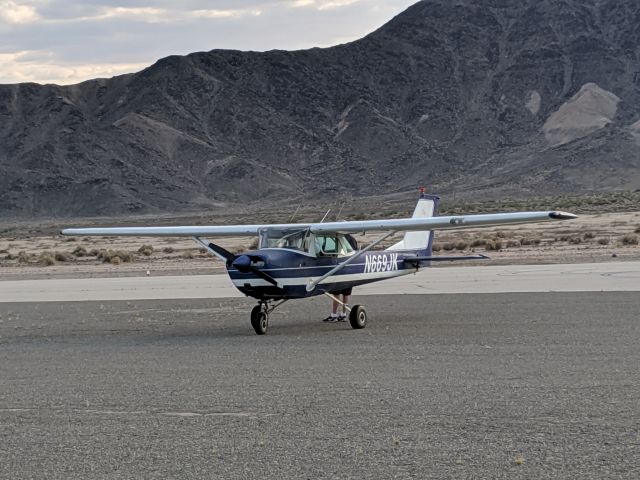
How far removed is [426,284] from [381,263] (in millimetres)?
8778

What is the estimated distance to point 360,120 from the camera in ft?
470

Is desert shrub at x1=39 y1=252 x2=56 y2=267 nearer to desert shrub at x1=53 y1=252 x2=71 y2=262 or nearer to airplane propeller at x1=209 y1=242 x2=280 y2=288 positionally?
desert shrub at x1=53 y1=252 x2=71 y2=262

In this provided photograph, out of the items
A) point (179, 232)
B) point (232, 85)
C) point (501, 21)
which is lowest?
point (179, 232)

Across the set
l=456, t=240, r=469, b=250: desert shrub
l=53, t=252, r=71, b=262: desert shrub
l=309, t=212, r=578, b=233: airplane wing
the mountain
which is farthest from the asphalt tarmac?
the mountain

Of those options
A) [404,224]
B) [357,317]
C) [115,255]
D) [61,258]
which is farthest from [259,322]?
[61,258]

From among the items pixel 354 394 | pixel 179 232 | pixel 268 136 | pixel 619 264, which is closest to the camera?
pixel 354 394

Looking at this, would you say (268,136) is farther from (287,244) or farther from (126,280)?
(287,244)

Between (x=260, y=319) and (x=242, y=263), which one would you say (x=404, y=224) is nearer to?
(x=260, y=319)

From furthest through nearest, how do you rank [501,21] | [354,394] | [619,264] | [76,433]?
[501,21]
[619,264]
[354,394]
[76,433]

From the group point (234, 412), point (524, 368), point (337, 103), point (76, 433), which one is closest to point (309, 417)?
point (234, 412)

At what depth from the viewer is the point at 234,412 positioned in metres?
Answer: 11.4

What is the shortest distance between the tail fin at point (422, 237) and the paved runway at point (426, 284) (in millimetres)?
3962

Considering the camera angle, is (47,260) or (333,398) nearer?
(333,398)

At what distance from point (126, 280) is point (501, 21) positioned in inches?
5337
